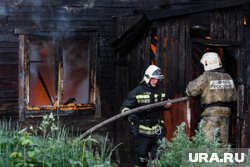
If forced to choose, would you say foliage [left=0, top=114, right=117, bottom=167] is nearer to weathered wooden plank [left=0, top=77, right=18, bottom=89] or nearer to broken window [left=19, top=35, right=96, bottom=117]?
weathered wooden plank [left=0, top=77, right=18, bottom=89]

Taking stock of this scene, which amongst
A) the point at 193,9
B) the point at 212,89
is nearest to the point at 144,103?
the point at 212,89

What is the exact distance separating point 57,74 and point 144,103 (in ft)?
10.1

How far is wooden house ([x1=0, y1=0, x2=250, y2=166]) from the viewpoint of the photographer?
9.02m

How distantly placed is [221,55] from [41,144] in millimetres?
5352

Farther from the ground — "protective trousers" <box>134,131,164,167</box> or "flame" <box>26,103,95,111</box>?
"flame" <box>26,103,95,111</box>

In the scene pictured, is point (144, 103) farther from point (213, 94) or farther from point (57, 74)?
point (57, 74)

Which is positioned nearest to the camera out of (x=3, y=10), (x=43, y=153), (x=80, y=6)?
(x=43, y=153)

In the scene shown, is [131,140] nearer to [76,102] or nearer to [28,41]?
[76,102]

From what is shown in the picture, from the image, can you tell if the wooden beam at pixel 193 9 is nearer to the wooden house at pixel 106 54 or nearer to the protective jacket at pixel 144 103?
the wooden house at pixel 106 54

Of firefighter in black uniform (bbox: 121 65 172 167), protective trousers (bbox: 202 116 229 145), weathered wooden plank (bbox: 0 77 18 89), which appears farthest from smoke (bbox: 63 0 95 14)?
protective trousers (bbox: 202 116 229 145)

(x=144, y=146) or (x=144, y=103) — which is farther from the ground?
(x=144, y=103)

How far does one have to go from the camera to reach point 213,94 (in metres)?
8.39

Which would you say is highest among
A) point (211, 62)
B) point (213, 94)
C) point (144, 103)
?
point (211, 62)

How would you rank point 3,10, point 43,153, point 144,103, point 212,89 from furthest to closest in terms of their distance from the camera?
1. point 3,10
2. point 144,103
3. point 212,89
4. point 43,153
